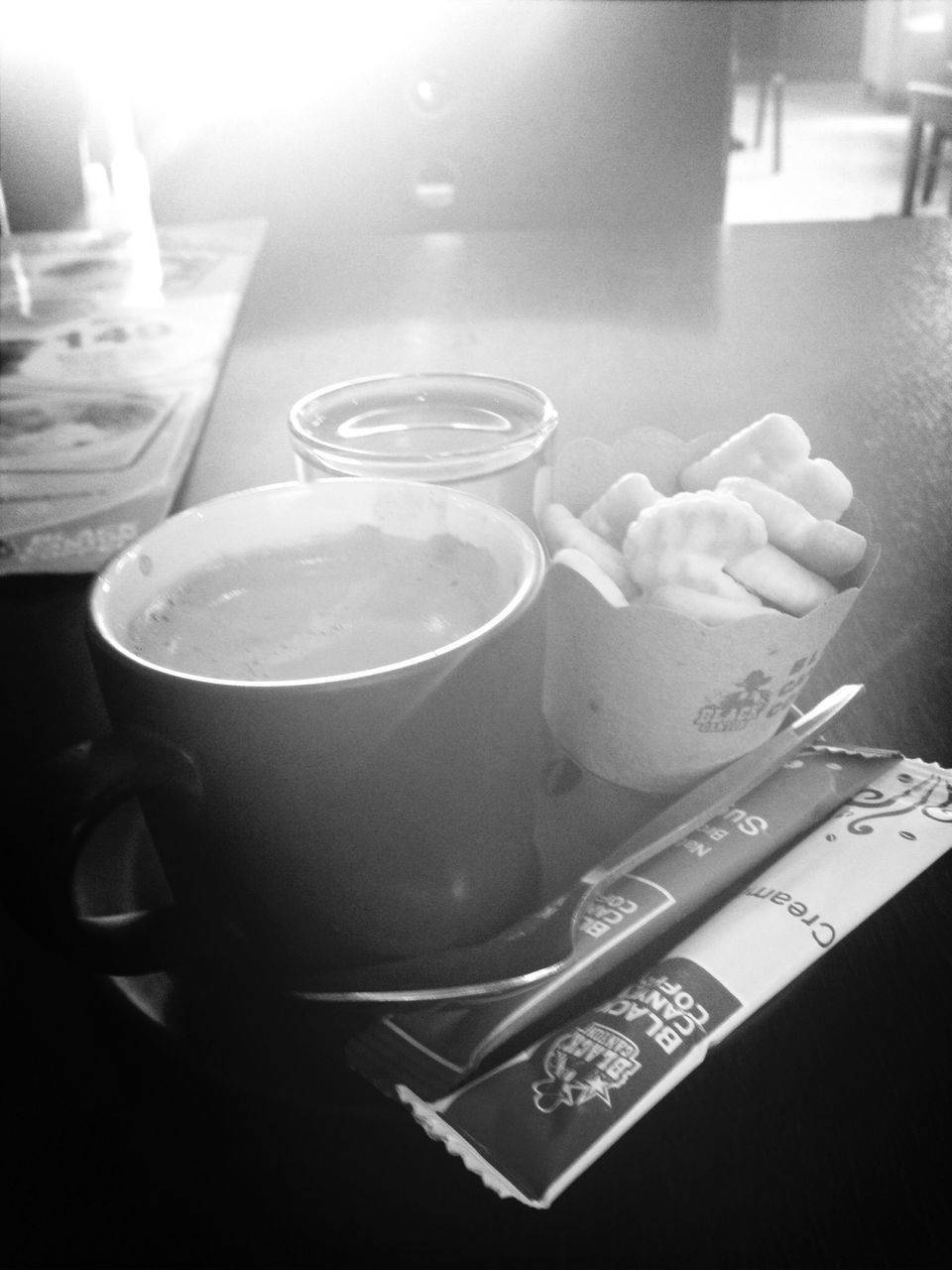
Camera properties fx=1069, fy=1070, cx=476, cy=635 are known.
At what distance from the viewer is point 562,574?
1.30 ft

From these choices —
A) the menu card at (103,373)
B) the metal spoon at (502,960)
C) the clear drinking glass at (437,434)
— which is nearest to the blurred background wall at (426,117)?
the menu card at (103,373)

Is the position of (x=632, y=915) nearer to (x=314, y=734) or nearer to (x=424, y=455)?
(x=314, y=734)

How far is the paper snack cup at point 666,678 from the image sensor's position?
0.38m

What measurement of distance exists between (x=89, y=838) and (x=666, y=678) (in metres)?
0.21

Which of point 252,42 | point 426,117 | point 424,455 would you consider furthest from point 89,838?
point 252,42

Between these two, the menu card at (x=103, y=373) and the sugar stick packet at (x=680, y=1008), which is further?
the menu card at (x=103, y=373)

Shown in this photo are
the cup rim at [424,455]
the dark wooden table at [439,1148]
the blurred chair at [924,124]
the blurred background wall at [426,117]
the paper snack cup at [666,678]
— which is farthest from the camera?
the blurred chair at [924,124]

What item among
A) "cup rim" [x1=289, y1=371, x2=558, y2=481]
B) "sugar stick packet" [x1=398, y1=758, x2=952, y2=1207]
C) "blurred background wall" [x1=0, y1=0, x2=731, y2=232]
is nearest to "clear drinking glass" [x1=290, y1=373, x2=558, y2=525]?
"cup rim" [x1=289, y1=371, x2=558, y2=481]

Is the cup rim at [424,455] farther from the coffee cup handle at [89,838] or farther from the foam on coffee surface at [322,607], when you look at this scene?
the coffee cup handle at [89,838]

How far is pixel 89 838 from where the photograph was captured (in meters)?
0.27

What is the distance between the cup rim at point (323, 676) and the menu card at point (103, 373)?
6.6 inches

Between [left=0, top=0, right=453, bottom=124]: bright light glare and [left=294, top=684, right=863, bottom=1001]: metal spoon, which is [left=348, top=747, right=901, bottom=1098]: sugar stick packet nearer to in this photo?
[left=294, top=684, right=863, bottom=1001]: metal spoon

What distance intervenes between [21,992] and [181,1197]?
9 centimetres

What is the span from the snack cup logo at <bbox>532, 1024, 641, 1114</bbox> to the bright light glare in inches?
59.2
